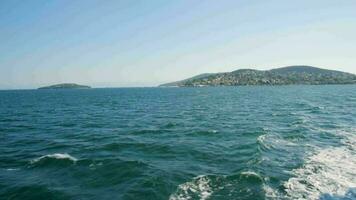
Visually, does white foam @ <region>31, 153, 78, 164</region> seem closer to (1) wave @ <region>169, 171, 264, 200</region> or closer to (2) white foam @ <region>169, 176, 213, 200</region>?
(2) white foam @ <region>169, 176, 213, 200</region>

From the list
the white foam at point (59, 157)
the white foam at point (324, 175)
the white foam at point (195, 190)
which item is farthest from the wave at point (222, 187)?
the white foam at point (59, 157)

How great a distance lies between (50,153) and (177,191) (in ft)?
55.2

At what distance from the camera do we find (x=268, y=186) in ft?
71.4

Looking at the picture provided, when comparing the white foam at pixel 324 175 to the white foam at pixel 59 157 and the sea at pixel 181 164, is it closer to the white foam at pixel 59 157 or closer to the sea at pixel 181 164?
the sea at pixel 181 164

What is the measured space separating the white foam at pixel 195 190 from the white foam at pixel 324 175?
5.29m

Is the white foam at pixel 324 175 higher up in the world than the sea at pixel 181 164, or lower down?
lower down

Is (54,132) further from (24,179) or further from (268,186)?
(268,186)

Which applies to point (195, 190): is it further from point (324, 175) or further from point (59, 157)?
point (59, 157)

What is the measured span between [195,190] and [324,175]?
1074 centimetres

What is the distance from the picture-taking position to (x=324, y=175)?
24.5m

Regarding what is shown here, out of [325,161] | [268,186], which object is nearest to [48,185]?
[268,186]

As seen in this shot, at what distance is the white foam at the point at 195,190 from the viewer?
65.4 feet

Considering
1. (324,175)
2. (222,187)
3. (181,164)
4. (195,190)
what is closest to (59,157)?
(181,164)

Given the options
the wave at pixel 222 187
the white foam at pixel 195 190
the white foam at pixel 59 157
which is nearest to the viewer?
the white foam at pixel 195 190
